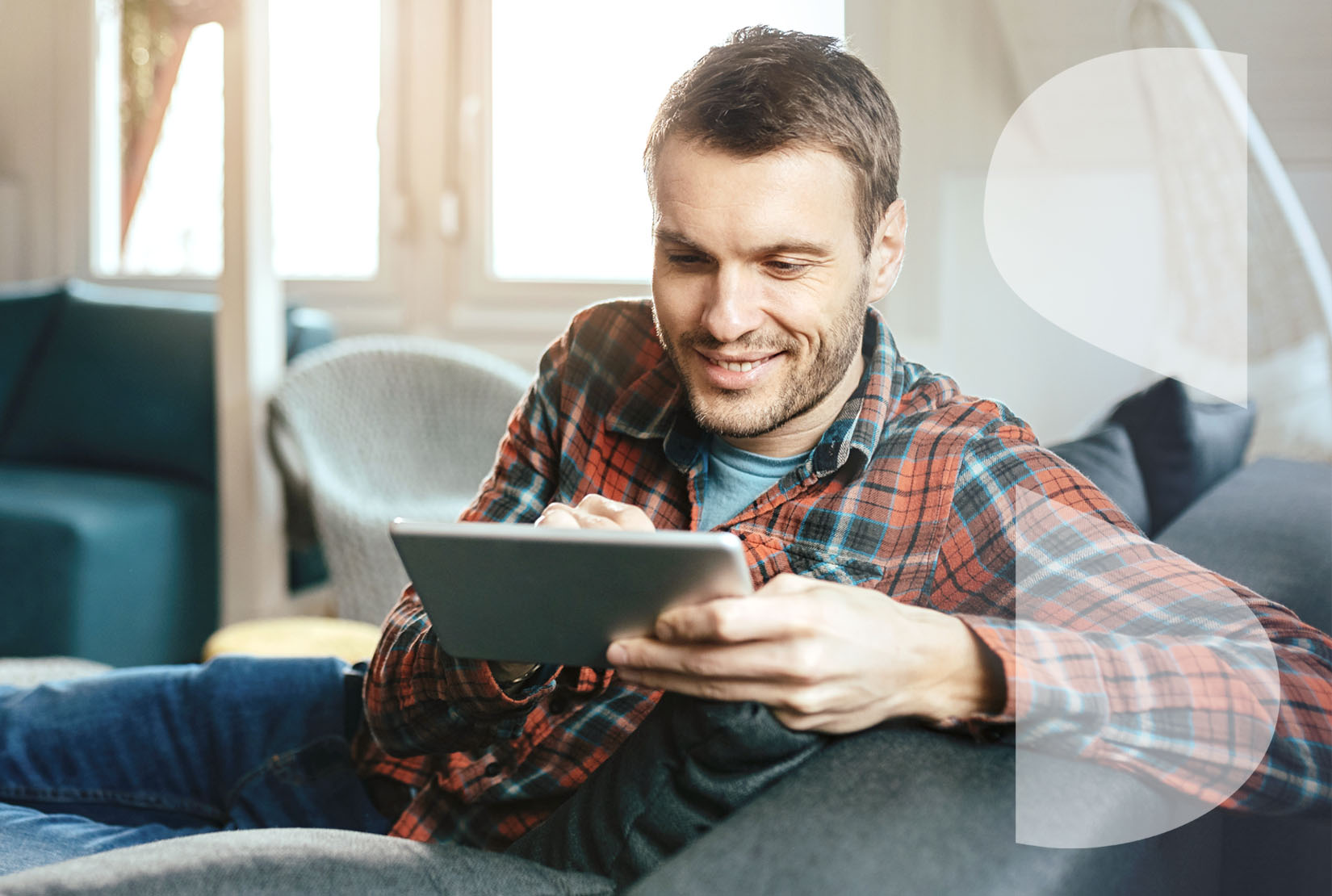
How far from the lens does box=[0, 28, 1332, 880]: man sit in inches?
Result: 26.5

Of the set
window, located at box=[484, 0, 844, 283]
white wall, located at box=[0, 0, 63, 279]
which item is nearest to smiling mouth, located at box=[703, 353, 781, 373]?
window, located at box=[484, 0, 844, 283]

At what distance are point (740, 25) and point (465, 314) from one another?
2101 millimetres

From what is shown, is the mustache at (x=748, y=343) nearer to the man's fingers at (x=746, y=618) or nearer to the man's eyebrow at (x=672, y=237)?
the man's eyebrow at (x=672, y=237)

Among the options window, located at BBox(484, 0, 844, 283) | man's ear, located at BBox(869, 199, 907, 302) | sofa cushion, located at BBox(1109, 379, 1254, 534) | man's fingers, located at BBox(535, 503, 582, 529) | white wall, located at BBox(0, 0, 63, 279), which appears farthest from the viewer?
white wall, located at BBox(0, 0, 63, 279)

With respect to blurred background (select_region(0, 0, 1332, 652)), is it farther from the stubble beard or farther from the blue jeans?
the blue jeans

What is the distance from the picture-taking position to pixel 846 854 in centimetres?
55

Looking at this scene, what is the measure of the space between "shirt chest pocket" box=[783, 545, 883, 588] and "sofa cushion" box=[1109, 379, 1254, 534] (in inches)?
15.9

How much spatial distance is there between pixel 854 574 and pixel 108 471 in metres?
2.25

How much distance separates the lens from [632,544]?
62 cm

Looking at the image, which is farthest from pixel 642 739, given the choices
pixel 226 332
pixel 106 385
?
pixel 106 385

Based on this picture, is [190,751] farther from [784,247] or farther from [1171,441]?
[1171,441]

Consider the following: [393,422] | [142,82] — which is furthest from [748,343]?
[142,82]

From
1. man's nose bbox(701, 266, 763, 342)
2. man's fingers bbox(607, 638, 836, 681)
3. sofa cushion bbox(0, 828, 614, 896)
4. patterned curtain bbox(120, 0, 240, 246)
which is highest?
patterned curtain bbox(120, 0, 240, 246)

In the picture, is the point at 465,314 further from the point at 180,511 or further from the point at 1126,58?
the point at 1126,58
